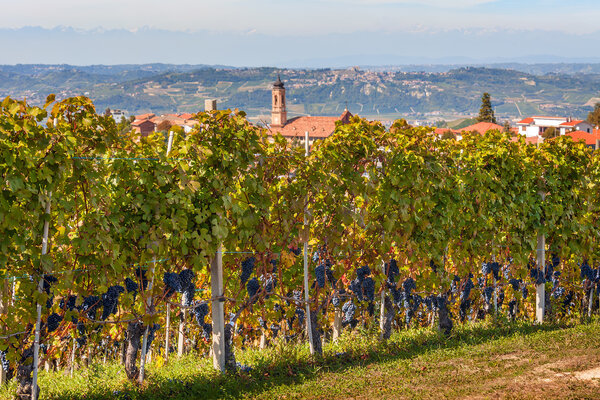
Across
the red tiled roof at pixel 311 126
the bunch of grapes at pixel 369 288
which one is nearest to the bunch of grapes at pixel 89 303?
the bunch of grapes at pixel 369 288

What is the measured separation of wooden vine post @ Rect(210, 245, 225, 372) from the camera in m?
6.65

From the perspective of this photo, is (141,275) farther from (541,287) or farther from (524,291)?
(541,287)

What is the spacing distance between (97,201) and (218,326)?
1992 millimetres

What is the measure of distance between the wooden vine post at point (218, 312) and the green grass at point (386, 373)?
0.19m

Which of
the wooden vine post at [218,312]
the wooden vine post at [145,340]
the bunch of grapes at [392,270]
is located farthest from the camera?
the bunch of grapes at [392,270]

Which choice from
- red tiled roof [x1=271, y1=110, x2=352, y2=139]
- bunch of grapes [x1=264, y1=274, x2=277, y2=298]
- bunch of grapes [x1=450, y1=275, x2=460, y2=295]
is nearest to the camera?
bunch of grapes [x1=264, y1=274, x2=277, y2=298]

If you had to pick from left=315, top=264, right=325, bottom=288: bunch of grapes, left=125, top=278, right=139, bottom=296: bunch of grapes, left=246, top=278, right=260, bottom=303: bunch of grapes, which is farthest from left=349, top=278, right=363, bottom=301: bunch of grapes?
left=125, top=278, right=139, bottom=296: bunch of grapes

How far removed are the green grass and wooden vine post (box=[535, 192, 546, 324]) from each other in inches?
38.4

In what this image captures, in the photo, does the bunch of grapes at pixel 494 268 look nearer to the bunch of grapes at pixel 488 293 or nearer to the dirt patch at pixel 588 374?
the bunch of grapes at pixel 488 293

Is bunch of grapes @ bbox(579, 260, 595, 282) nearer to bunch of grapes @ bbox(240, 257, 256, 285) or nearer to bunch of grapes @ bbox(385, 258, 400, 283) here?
bunch of grapes @ bbox(385, 258, 400, 283)

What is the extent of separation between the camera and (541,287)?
29.2ft

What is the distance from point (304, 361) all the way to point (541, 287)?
13.1 ft

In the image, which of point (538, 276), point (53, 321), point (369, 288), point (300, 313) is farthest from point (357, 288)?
point (53, 321)

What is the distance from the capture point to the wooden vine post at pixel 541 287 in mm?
8898
